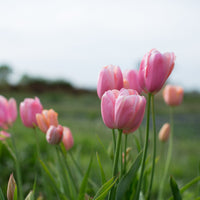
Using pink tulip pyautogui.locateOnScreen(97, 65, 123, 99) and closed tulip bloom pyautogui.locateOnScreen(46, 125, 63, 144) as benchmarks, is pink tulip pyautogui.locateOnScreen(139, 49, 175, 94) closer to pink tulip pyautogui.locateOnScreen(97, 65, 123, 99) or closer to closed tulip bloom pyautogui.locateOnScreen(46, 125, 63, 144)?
pink tulip pyautogui.locateOnScreen(97, 65, 123, 99)

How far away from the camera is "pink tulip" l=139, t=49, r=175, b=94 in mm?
594

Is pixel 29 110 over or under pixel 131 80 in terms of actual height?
under

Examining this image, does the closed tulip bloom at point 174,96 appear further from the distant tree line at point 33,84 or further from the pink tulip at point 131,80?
the distant tree line at point 33,84

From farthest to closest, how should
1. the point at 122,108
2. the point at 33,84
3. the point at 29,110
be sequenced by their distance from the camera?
the point at 33,84
the point at 29,110
the point at 122,108

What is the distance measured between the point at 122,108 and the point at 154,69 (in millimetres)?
129

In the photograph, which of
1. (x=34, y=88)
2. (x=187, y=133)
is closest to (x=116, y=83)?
(x=187, y=133)

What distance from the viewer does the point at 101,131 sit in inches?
135

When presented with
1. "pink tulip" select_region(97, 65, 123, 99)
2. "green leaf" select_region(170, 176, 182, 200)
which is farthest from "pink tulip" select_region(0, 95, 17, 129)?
"green leaf" select_region(170, 176, 182, 200)

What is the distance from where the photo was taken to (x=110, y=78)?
2.00 ft

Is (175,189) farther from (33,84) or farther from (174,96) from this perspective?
(33,84)

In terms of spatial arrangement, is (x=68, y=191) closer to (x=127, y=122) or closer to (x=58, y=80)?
(x=127, y=122)

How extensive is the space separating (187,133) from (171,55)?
356 centimetres

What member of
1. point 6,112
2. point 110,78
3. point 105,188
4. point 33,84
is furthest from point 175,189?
point 33,84

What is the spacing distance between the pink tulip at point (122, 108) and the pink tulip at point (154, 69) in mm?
78
